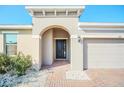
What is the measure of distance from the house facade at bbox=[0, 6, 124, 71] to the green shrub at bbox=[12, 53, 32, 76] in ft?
1.71

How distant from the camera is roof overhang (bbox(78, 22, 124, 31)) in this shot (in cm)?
1045

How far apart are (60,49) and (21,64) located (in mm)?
6180

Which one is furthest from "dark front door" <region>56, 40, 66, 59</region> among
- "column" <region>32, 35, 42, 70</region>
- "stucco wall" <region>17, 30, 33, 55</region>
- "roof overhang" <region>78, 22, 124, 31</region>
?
"roof overhang" <region>78, 22, 124, 31</region>

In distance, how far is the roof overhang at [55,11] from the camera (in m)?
9.88

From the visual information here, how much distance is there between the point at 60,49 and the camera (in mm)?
15289

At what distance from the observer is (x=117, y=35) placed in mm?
10742

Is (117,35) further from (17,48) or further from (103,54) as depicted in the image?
(17,48)

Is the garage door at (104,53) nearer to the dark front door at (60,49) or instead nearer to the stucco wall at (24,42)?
the stucco wall at (24,42)

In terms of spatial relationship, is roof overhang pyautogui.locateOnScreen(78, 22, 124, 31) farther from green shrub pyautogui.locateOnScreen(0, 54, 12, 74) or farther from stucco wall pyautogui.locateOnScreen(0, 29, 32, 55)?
green shrub pyautogui.locateOnScreen(0, 54, 12, 74)

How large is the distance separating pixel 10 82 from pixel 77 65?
15.2ft

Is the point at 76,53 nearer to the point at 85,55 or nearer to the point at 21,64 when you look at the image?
the point at 85,55

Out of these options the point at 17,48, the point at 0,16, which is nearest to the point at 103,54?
the point at 17,48

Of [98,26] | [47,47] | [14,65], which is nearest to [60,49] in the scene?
[47,47]

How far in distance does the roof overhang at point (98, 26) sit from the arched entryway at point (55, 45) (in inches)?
128
